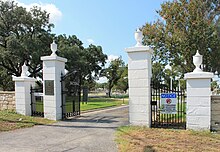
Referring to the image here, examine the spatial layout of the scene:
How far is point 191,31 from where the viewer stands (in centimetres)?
1050

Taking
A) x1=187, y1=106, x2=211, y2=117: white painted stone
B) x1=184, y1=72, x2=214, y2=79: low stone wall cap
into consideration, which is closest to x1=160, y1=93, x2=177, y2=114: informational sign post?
x1=187, y1=106, x2=211, y2=117: white painted stone

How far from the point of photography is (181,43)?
35.7ft

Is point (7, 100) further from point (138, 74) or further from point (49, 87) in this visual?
point (138, 74)

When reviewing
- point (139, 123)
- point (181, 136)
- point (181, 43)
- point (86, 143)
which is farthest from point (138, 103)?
point (181, 43)

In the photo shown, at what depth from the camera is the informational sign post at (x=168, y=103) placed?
24.2ft

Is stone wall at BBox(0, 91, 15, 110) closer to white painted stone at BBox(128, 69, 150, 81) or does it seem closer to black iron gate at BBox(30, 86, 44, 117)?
black iron gate at BBox(30, 86, 44, 117)

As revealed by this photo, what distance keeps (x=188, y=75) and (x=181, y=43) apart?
15.1ft

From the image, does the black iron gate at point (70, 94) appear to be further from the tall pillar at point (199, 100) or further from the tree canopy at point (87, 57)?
the tree canopy at point (87, 57)

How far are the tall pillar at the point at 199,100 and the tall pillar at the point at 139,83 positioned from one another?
138 centimetres

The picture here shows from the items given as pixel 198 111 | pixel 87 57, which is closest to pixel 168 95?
pixel 198 111

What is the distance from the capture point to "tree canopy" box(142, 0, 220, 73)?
10398 mm

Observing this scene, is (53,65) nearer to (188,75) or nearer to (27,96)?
(27,96)

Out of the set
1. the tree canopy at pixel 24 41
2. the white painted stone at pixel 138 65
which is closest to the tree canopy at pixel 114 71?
the tree canopy at pixel 24 41

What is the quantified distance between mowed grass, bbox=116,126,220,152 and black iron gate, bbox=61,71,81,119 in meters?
3.54
